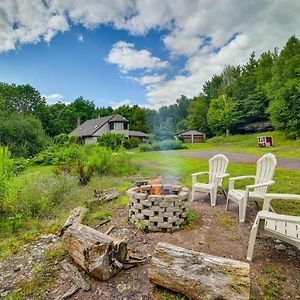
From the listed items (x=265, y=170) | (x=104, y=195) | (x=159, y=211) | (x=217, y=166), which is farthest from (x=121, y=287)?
(x=217, y=166)

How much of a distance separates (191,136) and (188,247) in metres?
31.2

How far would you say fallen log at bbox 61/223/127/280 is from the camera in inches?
88.2

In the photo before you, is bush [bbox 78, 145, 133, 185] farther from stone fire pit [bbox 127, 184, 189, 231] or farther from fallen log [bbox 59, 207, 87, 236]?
stone fire pit [bbox 127, 184, 189, 231]

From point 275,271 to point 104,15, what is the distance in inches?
339

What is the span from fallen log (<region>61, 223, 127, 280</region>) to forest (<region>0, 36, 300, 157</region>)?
34.6 feet

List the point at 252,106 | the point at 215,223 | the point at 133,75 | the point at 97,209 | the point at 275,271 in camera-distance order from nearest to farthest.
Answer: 1. the point at 275,271
2. the point at 215,223
3. the point at 97,209
4. the point at 133,75
5. the point at 252,106

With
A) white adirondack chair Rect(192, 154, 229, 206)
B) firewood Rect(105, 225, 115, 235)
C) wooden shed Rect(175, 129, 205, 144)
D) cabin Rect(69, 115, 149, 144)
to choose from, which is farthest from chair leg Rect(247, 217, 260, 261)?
wooden shed Rect(175, 129, 205, 144)

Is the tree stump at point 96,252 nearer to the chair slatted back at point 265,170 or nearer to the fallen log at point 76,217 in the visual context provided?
the fallen log at point 76,217

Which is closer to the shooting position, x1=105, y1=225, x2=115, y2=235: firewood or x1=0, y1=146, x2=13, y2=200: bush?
x1=105, y1=225, x2=115, y2=235: firewood

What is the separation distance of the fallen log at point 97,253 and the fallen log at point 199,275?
0.46m

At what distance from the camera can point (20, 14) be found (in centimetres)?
697

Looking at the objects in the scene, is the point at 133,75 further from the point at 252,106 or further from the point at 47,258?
the point at 252,106

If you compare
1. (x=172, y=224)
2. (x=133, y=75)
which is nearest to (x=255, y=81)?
(x=133, y=75)

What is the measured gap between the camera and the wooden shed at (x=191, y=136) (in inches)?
1292
